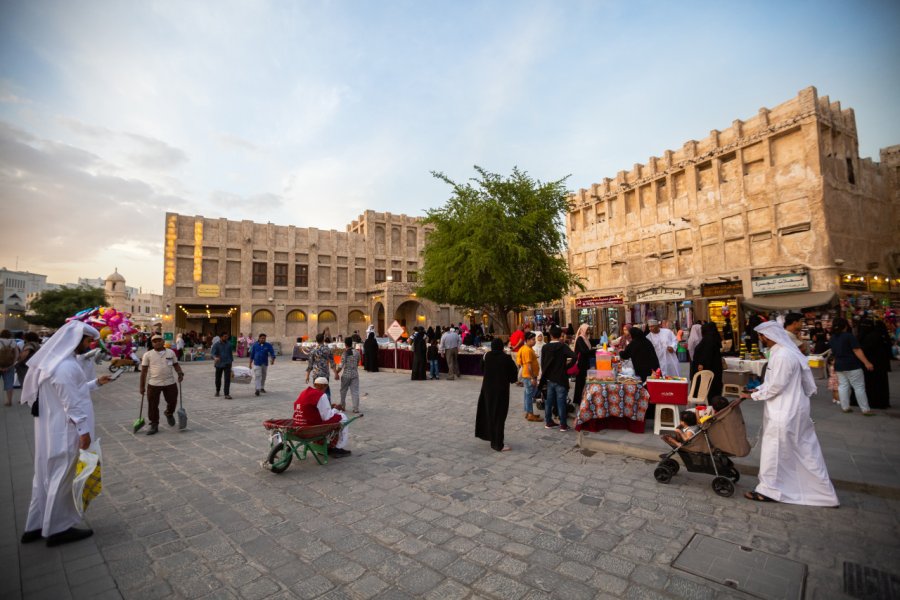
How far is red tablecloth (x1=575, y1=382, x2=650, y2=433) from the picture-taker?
6770 mm

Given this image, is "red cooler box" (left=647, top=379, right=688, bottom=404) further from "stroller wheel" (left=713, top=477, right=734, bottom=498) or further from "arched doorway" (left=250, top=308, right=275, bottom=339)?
"arched doorway" (left=250, top=308, right=275, bottom=339)

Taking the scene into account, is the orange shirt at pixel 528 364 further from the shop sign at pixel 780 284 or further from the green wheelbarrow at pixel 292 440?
the shop sign at pixel 780 284

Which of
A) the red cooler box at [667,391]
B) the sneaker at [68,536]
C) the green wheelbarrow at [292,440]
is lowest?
the sneaker at [68,536]

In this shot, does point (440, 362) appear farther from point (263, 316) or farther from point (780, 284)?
point (263, 316)

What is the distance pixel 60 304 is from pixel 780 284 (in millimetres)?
76925

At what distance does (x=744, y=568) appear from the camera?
3.02 metres

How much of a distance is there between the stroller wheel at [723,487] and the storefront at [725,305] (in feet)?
60.4

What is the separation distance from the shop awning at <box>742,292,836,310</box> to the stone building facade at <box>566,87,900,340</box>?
6 centimetres

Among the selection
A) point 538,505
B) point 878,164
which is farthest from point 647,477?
point 878,164

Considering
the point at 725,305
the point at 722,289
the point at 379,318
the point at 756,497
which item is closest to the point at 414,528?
the point at 756,497

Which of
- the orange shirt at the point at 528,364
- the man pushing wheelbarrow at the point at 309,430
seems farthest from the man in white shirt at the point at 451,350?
the man pushing wheelbarrow at the point at 309,430

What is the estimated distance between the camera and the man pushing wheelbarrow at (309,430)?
537cm

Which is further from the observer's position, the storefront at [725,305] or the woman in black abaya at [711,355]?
the storefront at [725,305]

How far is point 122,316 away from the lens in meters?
8.82
